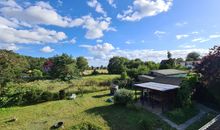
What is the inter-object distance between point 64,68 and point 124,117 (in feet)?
97.8

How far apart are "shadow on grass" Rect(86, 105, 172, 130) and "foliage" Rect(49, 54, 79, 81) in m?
25.4

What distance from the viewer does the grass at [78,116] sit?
1377cm

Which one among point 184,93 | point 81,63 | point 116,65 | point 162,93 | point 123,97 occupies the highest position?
point 81,63

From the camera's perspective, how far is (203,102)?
2017 cm

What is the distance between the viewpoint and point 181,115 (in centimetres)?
1525

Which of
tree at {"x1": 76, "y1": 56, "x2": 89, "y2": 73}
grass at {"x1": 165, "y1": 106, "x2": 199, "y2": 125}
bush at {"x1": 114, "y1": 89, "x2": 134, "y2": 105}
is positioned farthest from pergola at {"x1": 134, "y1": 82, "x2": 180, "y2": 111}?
tree at {"x1": 76, "y1": 56, "x2": 89, "y2": 73}

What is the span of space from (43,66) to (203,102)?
178 feet

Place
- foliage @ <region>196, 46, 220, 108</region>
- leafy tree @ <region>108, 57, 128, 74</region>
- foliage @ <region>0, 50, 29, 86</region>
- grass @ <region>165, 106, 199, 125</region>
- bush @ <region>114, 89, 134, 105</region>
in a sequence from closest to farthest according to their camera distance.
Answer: grass @ <region>165, 106, 199, 125</region> → foliage @ <region>196, 46, 220, 108</region> → bush @ <region>114, 89, 134, 105</region> → foliage @ <region>0, 50, 29, 86</region> → leafy tree @ <region>108, 57, 128, 74</region>

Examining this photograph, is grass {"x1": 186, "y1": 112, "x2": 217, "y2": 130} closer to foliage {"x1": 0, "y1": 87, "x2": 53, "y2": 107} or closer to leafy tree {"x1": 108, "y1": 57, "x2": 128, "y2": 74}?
foliage {"x1": 0, "y1": 87, "x2": 53, "y2": 107}

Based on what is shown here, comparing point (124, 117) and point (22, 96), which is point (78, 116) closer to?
point (124, 117)

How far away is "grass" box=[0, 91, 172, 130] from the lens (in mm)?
13766

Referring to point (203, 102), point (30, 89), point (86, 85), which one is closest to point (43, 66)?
point (86, 85)

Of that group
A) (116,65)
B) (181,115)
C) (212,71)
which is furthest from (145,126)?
(116,65)

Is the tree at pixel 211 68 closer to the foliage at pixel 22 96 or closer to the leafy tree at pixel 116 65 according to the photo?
the foliage at pixel 22 96
